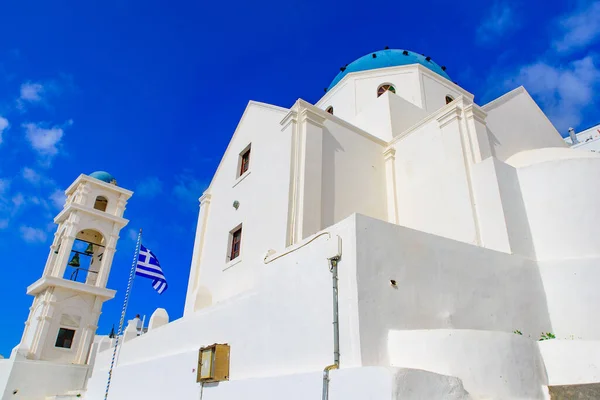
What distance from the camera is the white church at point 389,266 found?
5.48 m

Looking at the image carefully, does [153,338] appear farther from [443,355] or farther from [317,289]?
[443,355]

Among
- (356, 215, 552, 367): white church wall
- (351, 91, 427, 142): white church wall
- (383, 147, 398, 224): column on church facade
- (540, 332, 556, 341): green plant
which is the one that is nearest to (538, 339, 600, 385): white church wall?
(356, 215, 552, 367): white church wall

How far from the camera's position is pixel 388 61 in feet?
58.6

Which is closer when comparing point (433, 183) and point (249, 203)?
point (433, 183)

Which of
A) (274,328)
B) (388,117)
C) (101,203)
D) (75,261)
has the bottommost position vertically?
(274,328)

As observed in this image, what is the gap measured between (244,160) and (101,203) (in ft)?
46.8

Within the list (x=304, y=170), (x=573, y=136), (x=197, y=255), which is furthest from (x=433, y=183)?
(x=573, y=136)

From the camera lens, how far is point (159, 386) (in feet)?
30.8

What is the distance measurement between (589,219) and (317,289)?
5.81 metres


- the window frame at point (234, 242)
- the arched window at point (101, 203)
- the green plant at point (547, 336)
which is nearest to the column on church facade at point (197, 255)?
the window frame at point (234, 242)

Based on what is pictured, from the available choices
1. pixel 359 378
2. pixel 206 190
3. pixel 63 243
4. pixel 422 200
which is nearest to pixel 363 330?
pixel 359 378

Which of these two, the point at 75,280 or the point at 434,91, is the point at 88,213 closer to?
the point at 75,280

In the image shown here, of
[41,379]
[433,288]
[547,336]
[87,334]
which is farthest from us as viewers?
[87,334]

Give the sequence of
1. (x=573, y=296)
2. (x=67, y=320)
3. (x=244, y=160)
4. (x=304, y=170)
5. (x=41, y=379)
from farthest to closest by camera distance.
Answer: (x=67, y=320)
(x=41, y=379)
(x=244, y=160)
(x=304, y=170)
(x=573, y=296)
